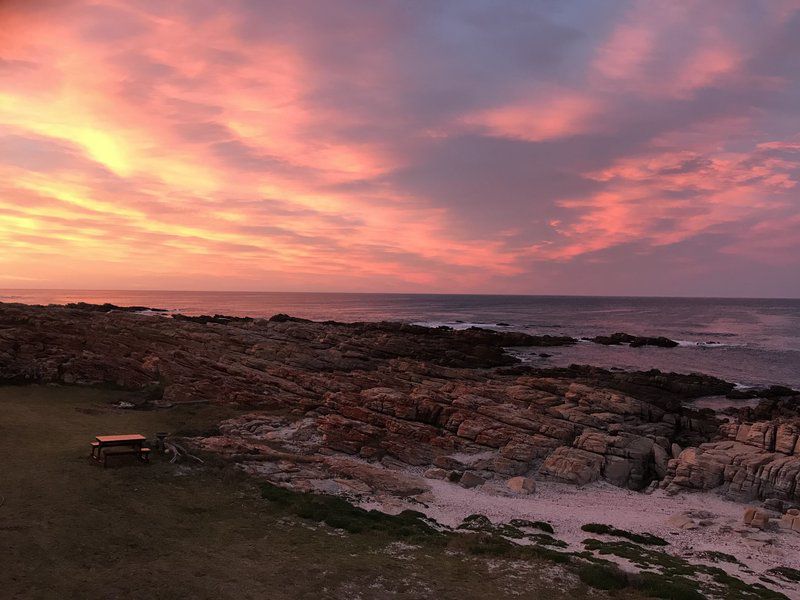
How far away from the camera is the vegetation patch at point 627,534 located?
20770 millimetres

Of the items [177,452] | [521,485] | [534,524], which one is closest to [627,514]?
[521,485]

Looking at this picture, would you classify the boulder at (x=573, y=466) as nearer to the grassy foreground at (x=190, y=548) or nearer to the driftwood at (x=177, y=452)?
the grassy foreground at (x=190, y=548)

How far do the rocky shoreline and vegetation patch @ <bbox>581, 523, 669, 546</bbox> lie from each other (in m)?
2.92

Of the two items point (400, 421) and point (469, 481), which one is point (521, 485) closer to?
point (469, 481)

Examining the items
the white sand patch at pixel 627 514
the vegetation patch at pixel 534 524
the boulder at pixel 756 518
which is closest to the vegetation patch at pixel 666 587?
the white sand patch at pixel 627 514

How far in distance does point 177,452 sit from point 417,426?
1606 cm

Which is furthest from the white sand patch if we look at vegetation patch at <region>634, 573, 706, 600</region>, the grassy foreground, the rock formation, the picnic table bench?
the picnic table bench

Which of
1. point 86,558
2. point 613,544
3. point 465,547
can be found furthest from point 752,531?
point 86,558

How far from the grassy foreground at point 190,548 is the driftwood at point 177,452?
2.16 feet

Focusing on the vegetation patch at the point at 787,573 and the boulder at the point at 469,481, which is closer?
the vegetation patch at the point at 787,573

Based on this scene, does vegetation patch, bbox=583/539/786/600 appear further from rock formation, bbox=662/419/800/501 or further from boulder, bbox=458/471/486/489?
rock formation, bbox=662/419/800/501

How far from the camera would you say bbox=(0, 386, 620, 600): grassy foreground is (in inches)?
512

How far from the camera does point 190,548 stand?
1510 centimetres

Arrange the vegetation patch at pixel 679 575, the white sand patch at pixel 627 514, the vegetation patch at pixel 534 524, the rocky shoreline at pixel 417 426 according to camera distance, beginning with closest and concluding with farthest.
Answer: the vegetation patch at pixel 679 575
the white sand patch at pixel 627 514
the vegetation patch at pixel 534 524
the rocky shoreline at pixel 417 426
